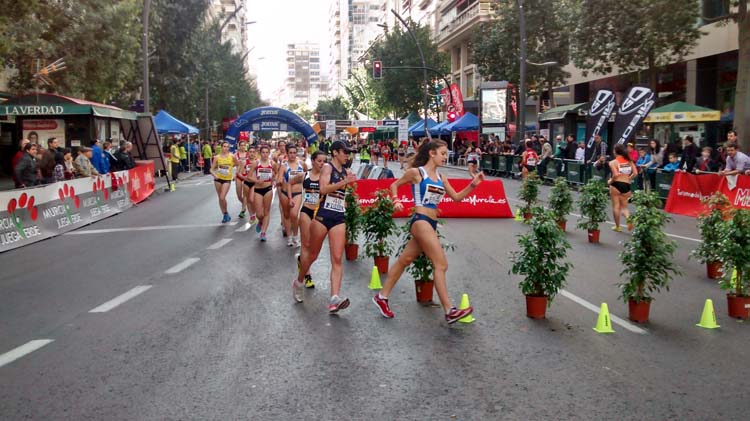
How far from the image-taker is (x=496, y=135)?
4091 centimetres

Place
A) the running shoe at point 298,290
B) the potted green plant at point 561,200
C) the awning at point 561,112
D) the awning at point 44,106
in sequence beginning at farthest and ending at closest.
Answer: the awning at point 561,112
the awning at point 44,106
the potted green plant at point 561,200
the running shoe at point 298,290

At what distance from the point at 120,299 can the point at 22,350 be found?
2.24 metres

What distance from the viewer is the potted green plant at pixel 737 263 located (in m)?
7.84

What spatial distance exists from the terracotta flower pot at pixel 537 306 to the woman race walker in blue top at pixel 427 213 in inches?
28.9

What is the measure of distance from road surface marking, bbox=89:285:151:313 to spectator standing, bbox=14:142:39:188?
920cm

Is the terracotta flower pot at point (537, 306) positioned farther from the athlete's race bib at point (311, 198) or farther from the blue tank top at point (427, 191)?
the athlete's race bib at point (311, 198)

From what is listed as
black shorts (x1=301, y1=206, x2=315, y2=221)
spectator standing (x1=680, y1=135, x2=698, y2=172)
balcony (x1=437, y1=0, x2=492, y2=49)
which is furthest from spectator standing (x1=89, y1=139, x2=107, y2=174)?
balcony (x1=437, y1=0, x2=492, y2=49)

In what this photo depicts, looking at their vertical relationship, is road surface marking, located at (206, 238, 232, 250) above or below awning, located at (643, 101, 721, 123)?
below

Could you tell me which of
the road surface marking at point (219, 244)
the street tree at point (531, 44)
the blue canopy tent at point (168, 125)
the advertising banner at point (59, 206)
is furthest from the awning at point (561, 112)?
the road surface marking at point (219, 244)

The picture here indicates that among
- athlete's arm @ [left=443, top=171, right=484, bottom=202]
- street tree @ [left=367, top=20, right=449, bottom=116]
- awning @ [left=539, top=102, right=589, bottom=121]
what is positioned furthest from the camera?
street tree @ [left=367, top=20, right=449, bottom=116]

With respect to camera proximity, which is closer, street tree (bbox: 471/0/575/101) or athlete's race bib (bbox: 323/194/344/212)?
athlete's race bib (bbox: 323/194/344/212)

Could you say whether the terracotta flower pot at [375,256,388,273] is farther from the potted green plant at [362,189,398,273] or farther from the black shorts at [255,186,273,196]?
the black shorts at [255,186,273,196]

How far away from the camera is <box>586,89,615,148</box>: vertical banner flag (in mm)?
25750

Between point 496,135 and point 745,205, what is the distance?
80.3ft
